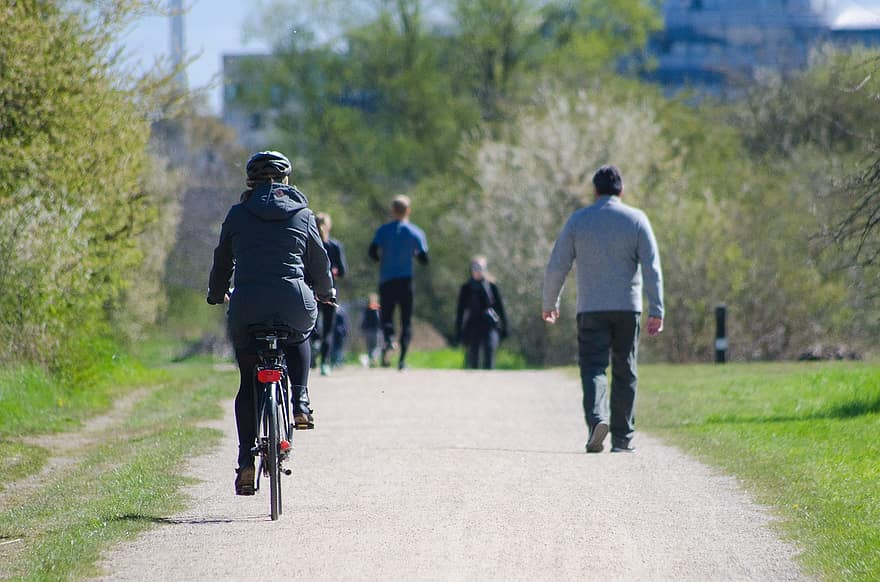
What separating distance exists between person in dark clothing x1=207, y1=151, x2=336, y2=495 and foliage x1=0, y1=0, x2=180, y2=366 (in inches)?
282

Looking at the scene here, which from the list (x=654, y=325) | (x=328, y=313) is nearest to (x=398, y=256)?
(x=328, y=313)

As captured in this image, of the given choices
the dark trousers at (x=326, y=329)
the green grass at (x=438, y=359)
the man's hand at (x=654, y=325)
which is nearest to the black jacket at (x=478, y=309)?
the dark trousers at (x=326, y=329)

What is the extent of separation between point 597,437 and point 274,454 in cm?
384

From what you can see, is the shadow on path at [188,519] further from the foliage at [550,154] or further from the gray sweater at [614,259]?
the foliage at [550,154]

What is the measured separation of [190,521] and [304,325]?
3.88 feet

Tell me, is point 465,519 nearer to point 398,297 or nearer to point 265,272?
point 265,272

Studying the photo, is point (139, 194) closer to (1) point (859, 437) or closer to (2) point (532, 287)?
(1) point (859, 437)

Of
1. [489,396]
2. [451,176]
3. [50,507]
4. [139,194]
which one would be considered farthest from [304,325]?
[451,176]

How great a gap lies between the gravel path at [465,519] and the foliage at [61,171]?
3.73m

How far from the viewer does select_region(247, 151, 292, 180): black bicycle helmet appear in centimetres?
856

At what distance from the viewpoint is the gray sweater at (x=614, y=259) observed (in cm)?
1182

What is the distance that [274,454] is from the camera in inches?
323

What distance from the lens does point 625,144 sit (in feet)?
123

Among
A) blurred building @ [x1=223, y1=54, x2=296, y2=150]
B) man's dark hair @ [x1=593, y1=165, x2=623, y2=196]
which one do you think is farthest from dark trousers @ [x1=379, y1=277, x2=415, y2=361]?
blurred building @ [x1=223, y1=54, x2=296, y2=150]
